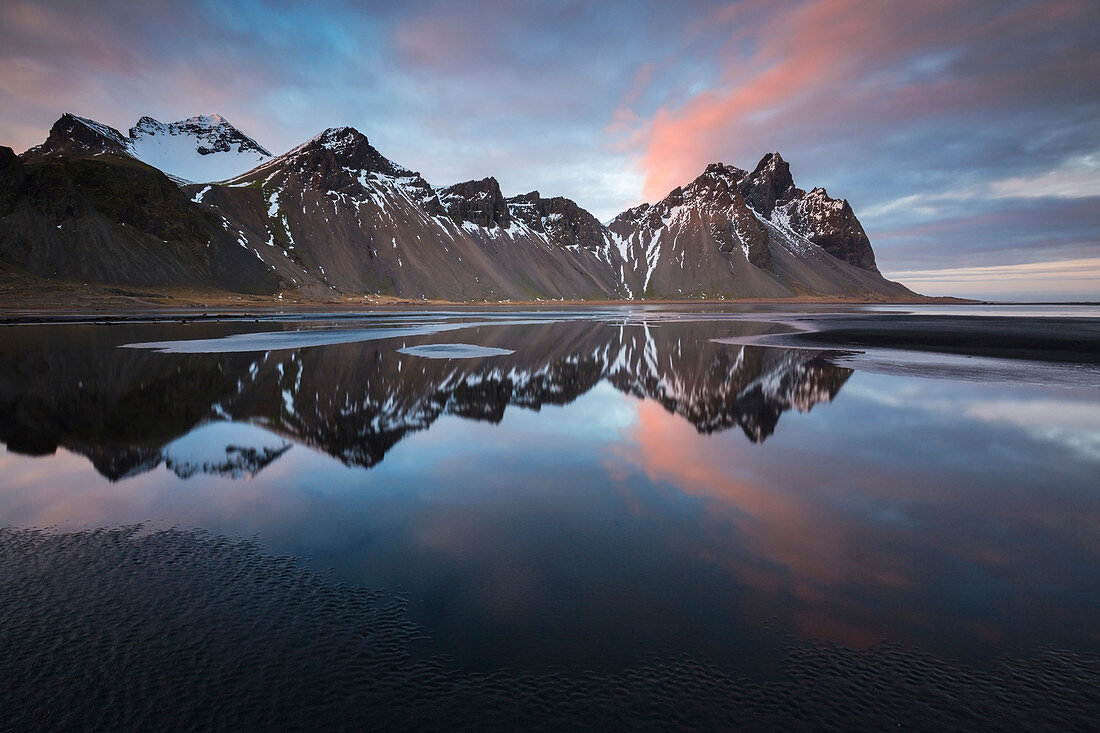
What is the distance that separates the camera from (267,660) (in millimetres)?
6391

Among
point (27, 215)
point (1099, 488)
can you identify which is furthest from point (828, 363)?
point (27, 215)

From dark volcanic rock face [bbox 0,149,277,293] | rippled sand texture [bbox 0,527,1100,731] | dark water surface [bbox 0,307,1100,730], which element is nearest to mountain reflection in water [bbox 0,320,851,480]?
dark water surface [bbox 0,307,1100,730]

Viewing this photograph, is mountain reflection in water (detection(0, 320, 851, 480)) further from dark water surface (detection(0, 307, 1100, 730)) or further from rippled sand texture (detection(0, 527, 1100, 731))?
rippled sand texture (detection(0, 527, 1100, 731))

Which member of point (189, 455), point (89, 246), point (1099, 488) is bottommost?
point (189, 455)

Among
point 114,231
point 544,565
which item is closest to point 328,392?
point 544,565

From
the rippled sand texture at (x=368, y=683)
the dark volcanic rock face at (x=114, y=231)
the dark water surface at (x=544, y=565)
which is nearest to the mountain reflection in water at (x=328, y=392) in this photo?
the dark water surface at (x=544, y=565)

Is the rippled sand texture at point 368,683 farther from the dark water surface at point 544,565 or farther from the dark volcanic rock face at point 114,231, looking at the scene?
the dark volcanic rock face at point 114,231

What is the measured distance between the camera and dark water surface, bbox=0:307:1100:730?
19.5ft

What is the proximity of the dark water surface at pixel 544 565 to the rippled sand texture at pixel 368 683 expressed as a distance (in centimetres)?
3

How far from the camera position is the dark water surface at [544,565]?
5930 millimetres

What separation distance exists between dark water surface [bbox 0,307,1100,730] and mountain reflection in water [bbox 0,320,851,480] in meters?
0.29

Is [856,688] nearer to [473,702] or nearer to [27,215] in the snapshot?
[473,702]

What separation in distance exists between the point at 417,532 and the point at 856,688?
24.9ft

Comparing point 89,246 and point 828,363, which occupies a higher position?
point 89,246
